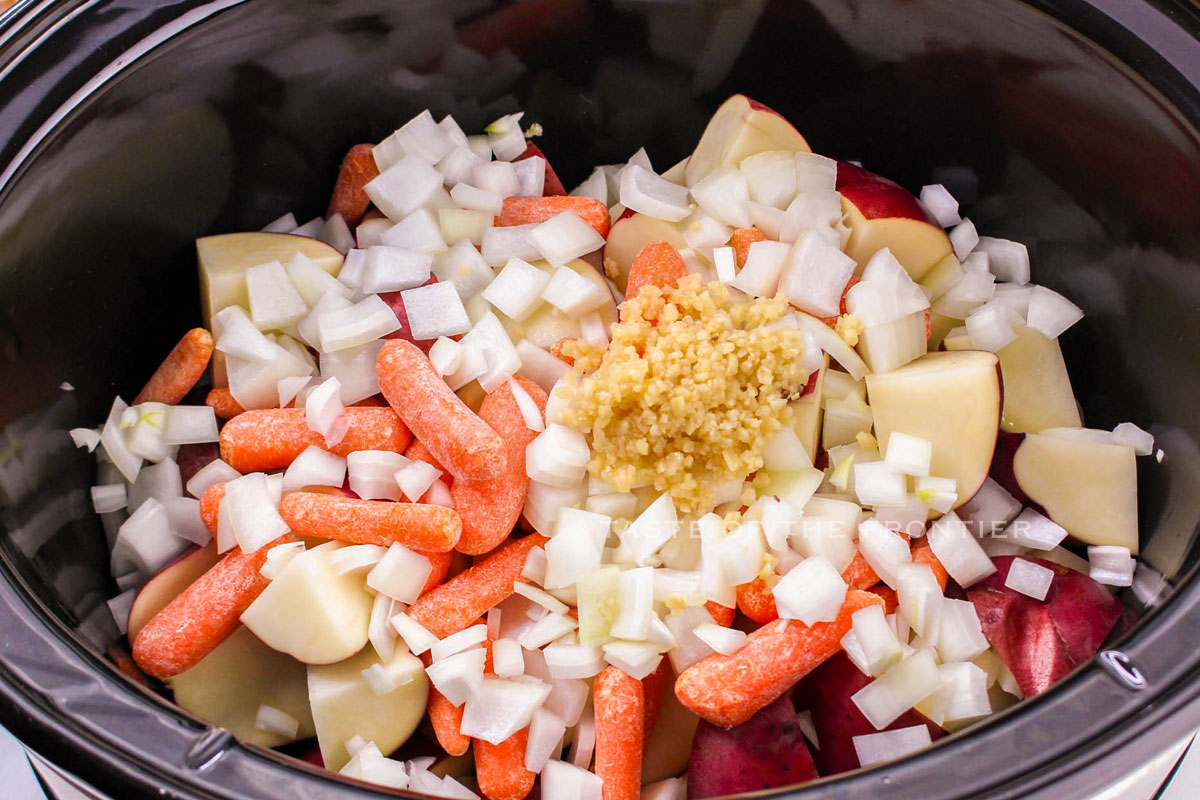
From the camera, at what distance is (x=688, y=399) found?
971 millimetres

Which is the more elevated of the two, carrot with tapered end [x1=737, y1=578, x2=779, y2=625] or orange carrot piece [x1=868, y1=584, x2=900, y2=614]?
orange carrot piece [x1=868, y1=584, x2=900, y2=614]

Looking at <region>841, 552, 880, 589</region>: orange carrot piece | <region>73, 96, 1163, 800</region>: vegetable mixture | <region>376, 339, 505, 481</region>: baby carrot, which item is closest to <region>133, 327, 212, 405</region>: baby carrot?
<region>73, 96, 1163, 800</region>: vegetable mixture

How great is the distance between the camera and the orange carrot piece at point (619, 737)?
91 cm

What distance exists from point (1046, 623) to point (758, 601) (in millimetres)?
304

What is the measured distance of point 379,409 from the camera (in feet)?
3.55

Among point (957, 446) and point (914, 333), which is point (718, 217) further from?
point (957, 446)

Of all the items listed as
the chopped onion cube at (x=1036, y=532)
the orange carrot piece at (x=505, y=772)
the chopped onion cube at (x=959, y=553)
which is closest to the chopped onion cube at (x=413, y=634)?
the orange carrot piece at (x=505, y=772)

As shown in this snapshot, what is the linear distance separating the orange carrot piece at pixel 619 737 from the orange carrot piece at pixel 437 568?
22 cm

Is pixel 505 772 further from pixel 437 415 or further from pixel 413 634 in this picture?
pixel 437 415

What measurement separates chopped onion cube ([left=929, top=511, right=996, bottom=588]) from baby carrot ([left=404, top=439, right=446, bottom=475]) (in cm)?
56

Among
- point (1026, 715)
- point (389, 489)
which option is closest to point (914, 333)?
point (1026, 715)

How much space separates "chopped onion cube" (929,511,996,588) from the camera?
1.01 metres

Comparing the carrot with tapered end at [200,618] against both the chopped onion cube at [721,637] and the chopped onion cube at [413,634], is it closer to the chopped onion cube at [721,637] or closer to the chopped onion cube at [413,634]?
the chopped onion cube at [413,634]

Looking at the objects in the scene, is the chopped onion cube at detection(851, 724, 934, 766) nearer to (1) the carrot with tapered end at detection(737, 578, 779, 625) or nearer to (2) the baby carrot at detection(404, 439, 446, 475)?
(1) the carrot with tapered end at detection(737, 578, 779, 625)
